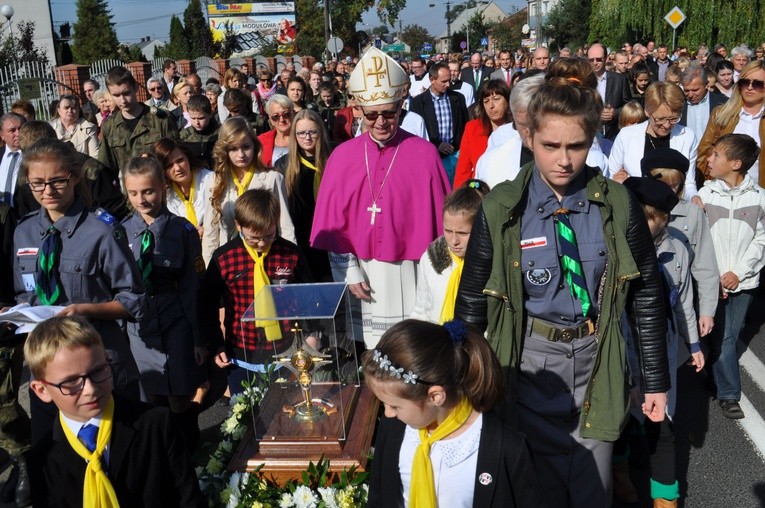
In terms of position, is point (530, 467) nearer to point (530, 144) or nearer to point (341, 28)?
point (530, 144)

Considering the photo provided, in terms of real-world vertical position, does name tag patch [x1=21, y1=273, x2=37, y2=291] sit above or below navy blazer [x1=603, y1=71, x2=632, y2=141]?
below

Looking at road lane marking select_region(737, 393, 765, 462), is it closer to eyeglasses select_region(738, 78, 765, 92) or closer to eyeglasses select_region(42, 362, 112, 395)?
eyeglasses select_region(738, 78, 765, 92)

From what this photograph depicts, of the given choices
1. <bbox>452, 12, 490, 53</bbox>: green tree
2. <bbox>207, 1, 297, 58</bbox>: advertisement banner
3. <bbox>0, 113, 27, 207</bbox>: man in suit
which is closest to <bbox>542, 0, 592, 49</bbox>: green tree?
<bbox>452, 12, 490, 53</bbox>: green tree

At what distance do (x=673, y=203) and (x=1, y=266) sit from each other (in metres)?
3.38

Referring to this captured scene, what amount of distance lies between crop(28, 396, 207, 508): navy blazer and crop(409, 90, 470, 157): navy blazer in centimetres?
737

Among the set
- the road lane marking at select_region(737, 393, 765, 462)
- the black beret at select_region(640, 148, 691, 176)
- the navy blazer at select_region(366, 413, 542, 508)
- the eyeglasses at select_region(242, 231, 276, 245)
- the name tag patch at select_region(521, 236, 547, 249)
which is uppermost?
the black beret at select_region(640, 148, 691, 176)

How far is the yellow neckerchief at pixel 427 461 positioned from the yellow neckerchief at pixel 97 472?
109 centimetres

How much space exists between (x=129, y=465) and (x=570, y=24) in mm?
58883

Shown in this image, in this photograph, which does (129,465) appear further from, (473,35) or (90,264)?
(473,35)

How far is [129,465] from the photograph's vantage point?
2979mm

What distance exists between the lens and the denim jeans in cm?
523

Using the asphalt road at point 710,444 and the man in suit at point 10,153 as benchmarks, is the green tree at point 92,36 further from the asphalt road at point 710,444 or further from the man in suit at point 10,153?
the asphalt road at point 710,444

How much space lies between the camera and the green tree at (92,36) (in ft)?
166

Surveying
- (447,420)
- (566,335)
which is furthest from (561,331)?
(447,420)
